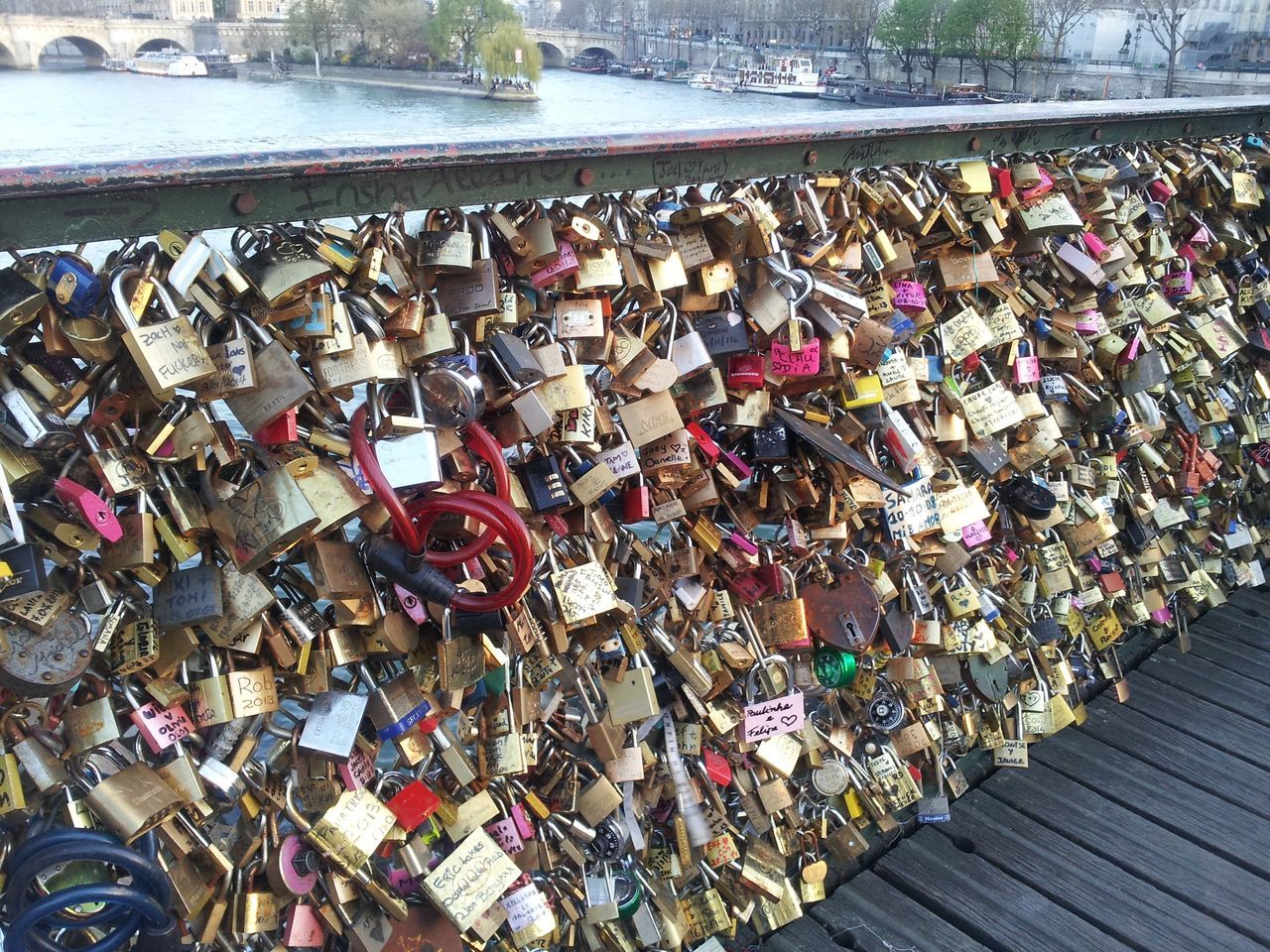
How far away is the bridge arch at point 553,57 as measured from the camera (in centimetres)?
4784

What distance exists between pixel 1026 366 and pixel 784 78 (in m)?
32.1

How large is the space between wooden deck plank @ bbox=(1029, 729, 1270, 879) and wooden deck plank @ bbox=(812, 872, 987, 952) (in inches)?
28.0

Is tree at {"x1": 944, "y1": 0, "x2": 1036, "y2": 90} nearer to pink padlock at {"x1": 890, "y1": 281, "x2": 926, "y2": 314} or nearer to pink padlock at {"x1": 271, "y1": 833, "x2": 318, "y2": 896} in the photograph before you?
pink padlock at {"x1": 890, "y1": 281, "x2": 926, "y2": 314}

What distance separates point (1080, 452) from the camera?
299 centimetres

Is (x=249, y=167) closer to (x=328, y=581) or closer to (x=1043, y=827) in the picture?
(x=328, y=581)

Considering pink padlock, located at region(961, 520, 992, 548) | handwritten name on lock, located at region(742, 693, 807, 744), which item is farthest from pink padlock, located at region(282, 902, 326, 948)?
pink padlock, located at region(961, 520, 992, 548)

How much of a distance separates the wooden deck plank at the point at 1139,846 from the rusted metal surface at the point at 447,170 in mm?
1689

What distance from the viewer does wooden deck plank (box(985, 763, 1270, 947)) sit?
232 centimetres

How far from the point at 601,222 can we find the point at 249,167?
2.04 feet

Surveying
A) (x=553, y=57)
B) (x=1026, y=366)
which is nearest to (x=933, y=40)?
(x=553, y=57)

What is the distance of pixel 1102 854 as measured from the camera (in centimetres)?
248

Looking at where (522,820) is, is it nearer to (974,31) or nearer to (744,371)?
(744,371)

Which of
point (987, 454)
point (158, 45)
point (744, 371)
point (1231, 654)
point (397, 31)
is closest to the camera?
point (744, 371)

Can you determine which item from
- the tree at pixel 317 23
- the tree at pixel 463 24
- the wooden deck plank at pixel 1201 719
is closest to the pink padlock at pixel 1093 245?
the wooden deck plank at pixel 1201 719
